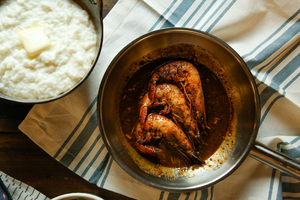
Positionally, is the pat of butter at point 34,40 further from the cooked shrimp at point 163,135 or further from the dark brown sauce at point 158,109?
the cooked shrimp at point 163,135

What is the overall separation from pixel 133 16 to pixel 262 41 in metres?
1.04

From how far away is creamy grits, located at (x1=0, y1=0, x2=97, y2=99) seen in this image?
1.39 m

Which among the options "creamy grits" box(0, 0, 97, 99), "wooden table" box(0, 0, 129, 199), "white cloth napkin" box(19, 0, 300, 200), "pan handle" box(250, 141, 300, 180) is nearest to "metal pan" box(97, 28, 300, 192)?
"pan handle" box(250, 141, 300, 180)

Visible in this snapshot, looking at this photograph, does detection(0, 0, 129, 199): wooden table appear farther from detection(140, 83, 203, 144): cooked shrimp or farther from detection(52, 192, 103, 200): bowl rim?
detection(140, 83, 203, 144): cooked shrimp

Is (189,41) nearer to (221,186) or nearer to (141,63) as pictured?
(141,63)

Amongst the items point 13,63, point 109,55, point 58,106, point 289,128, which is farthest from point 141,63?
point 289,128

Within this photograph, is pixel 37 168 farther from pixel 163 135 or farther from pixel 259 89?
pixel 259 89

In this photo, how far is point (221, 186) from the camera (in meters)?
1.74

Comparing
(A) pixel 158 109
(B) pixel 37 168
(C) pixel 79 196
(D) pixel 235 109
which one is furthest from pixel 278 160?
(B) pixel 37 168

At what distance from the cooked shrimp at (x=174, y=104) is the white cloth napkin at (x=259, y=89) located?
43 cm

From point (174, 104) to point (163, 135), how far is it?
0.26 metres

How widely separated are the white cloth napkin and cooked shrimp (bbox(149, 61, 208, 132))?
0.33 m

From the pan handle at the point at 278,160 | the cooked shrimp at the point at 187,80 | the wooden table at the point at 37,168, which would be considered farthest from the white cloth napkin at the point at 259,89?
the cooked shrimp at the point at 187,80

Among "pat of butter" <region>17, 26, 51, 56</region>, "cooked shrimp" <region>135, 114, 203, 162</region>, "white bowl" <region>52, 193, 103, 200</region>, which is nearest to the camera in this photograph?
"pat of butter" <region>17, 26, 51, 56</region>
